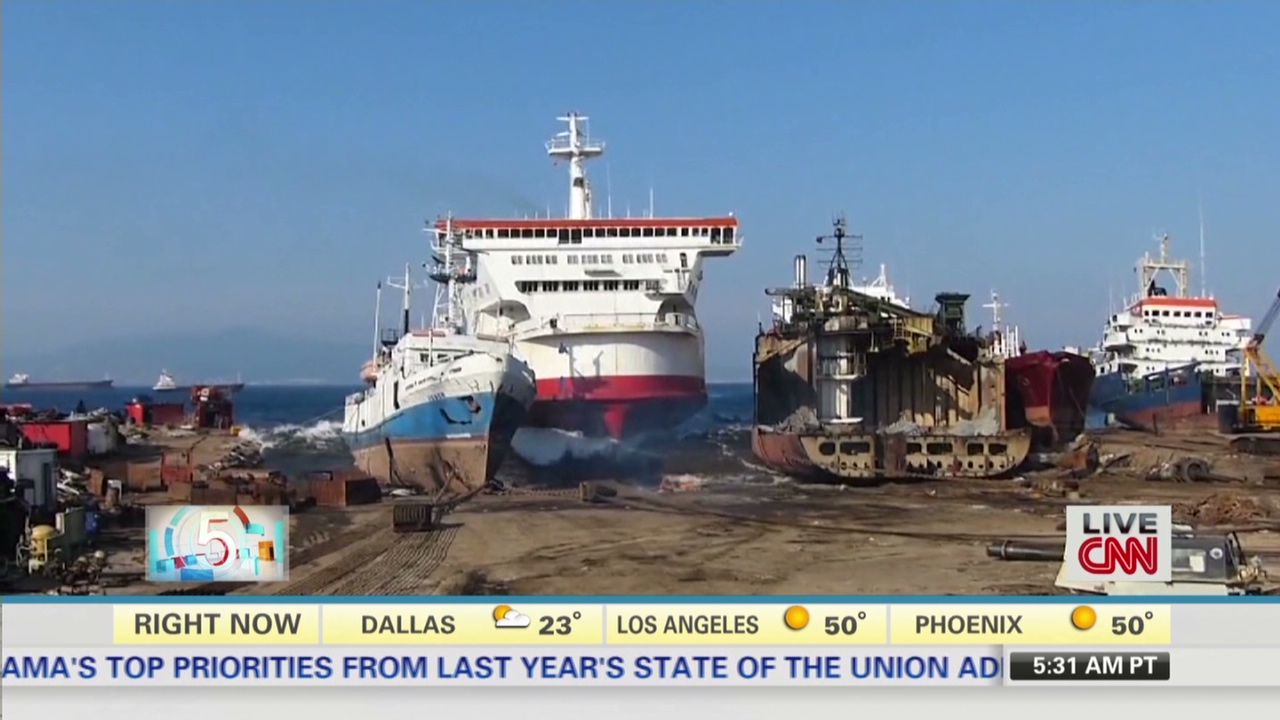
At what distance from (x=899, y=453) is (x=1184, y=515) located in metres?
10.5

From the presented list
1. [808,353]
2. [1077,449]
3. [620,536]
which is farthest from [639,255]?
[620,536]

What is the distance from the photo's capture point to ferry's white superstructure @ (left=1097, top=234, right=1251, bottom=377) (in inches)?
2315

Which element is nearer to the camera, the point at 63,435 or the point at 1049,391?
the point at 63,435

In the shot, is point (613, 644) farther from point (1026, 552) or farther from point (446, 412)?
point (446, 412)

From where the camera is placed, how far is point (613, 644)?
12.5 m

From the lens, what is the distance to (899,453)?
110 feet

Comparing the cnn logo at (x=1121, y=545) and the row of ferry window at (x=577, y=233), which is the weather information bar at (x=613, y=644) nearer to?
the cnn logo at (x=1121, y=545)

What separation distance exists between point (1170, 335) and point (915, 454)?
32.4 meters

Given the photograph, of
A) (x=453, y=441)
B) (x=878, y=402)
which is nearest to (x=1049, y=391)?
(x=878, y=402)

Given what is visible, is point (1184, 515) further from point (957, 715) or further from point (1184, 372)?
point (1184, 372)

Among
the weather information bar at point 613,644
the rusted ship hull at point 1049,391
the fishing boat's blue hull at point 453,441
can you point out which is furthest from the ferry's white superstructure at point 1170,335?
the weather information bar at point 613,644

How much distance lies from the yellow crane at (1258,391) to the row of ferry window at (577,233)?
71.1ft

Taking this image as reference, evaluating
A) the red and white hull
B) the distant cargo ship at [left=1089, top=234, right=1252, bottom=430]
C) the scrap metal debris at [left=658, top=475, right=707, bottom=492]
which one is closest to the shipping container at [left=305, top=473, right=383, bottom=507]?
the scrap metal debris at [left=658, top=475, right=707, bottom=492]

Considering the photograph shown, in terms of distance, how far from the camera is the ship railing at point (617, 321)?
37906 millimetres
